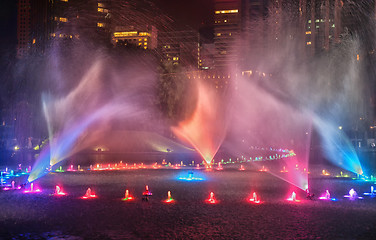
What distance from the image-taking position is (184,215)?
1748cm

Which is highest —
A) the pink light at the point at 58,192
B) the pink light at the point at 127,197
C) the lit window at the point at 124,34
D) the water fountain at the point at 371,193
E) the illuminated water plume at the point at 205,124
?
the lit window at the point at 124,34

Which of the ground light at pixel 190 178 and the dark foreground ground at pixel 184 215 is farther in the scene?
the ground light at pixel 190 178

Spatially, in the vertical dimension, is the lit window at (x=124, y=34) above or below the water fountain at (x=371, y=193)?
above

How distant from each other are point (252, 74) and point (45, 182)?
10158 centimetres

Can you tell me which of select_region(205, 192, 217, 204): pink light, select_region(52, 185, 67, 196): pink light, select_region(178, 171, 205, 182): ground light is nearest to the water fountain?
select_region(205, 192, 217, 204): pink light

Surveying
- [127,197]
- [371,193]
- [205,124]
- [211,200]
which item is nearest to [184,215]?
[211,200]

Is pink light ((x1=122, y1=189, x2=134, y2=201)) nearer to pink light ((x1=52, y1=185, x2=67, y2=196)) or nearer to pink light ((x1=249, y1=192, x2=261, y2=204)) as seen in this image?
pink light ((x1=52, y1=185, x2=67, y2=196))

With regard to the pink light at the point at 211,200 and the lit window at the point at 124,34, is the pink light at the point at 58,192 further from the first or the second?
the lit window at the point at 124,34

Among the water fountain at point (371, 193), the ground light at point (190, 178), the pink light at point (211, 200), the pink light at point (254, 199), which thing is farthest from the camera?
the ground light at point (190, 178)

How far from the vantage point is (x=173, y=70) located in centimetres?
8381

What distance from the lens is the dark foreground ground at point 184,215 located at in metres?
14.5

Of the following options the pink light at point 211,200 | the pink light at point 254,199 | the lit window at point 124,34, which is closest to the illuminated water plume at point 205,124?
the lit window at point 124,34

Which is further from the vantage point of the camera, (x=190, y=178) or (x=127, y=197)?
(x=190, y=178)

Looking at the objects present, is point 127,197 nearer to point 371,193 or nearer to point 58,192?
point 58,192
